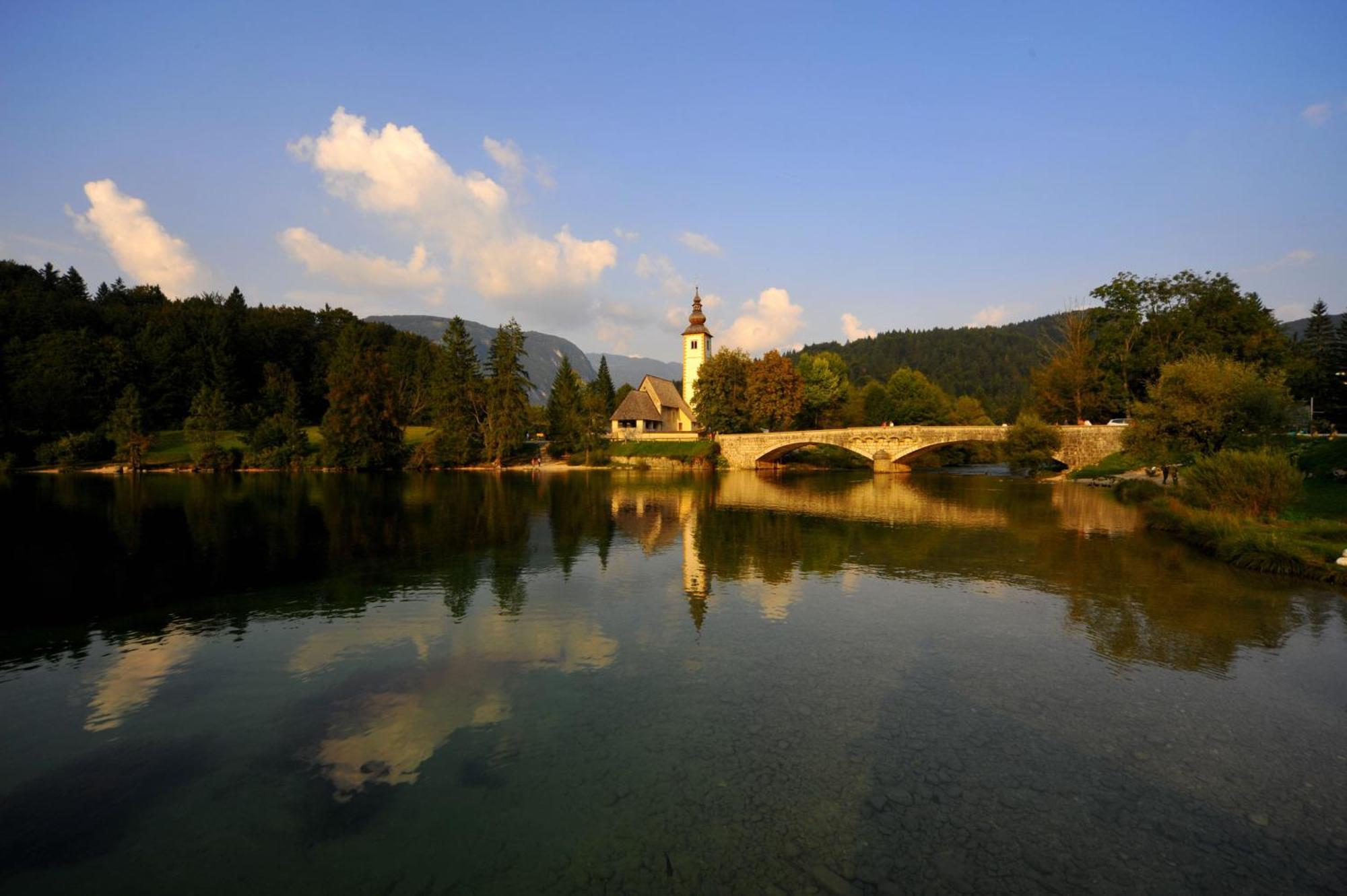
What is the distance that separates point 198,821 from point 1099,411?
87.3 m

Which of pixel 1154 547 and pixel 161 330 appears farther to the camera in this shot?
pixel 161 330

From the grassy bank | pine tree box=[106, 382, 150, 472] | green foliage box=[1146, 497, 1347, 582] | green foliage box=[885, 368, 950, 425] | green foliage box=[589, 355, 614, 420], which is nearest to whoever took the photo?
green foliage box=[1146, 497, 1347, 582]

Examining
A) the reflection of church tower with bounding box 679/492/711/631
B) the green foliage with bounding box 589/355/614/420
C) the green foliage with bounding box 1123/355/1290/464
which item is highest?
the green foliage with bounding box 589/355/614/420

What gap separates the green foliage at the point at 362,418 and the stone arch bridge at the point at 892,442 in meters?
47.1

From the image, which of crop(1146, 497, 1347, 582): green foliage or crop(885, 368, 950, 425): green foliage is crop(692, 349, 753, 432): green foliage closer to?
crop(885, 368, 950, 425): green foliage

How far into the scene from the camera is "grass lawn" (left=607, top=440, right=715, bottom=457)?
9494 centimetres

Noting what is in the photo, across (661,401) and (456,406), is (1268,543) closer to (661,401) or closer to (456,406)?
(456,406)

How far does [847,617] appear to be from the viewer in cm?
1783

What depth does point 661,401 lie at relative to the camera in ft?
391

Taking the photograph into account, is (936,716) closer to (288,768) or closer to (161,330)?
(288,768)

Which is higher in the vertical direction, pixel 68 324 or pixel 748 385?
pixel 68 324

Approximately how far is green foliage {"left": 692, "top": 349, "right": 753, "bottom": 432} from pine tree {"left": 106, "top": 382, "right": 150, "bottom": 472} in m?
73.9

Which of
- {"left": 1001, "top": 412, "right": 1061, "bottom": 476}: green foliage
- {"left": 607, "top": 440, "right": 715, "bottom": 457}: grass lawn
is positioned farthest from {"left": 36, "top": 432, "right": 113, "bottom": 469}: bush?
{"left": 1001, "top": 412, "right": 1061, "bottom": 476}: green foliage

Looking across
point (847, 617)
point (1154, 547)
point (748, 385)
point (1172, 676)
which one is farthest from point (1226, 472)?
point (748, 385)
